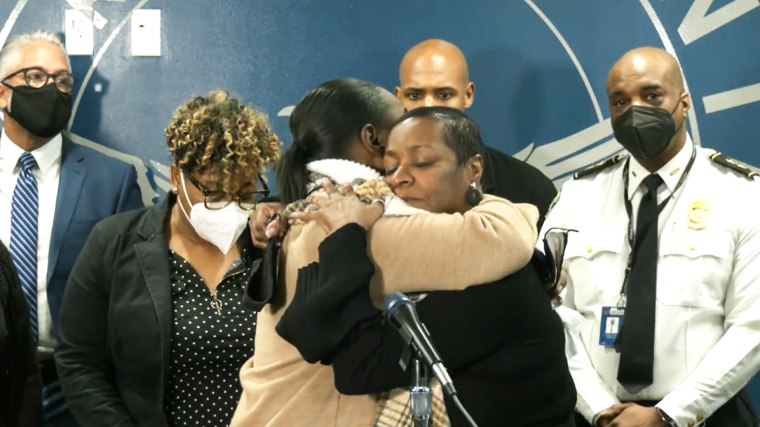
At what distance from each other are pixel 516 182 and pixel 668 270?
0.81 meters

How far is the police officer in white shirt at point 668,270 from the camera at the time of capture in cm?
344

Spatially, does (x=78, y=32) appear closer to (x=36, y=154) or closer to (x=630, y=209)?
(x=36, y=154)

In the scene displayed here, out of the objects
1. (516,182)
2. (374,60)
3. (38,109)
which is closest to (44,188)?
(38,109)

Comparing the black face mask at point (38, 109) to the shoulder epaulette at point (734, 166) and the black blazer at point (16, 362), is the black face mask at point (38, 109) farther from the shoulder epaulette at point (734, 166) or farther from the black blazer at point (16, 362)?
the shoulder epaulette at point (734, 166)

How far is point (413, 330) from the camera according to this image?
6.55ft

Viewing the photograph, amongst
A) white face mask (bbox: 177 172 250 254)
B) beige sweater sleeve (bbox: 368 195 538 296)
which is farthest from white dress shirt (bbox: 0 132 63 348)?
beige sweater sleeve (bbox: 368 195 538 296)

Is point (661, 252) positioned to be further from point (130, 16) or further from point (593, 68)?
point (130, 16)

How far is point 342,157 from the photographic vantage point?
2293mm

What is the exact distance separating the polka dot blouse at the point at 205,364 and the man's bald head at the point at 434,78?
1125mm

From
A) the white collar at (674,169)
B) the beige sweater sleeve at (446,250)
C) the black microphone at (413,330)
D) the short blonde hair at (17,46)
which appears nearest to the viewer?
the black microphone at (413,330)

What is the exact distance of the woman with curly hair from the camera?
11.3 ft

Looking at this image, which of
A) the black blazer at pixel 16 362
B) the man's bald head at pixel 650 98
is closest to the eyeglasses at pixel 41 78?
the black blazer at pixel 16 362

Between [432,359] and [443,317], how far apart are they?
0.15 metres

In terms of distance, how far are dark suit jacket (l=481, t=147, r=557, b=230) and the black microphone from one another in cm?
209
